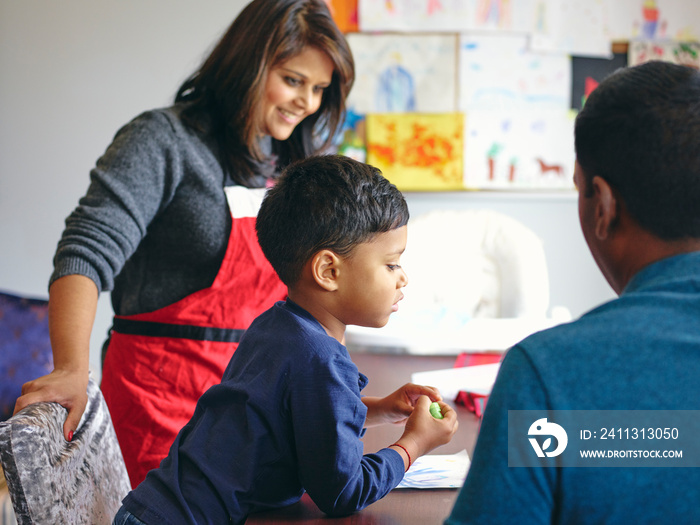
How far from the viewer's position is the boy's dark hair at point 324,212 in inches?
34.1

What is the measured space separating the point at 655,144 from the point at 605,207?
7cm

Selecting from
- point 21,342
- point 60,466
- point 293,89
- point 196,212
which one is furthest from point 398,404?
point 21,342

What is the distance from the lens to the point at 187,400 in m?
1.25

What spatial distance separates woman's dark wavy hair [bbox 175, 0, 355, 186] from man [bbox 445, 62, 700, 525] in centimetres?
87

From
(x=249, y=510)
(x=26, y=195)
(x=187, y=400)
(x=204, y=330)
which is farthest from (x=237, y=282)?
(x=26, y=195)

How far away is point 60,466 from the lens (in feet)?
2.61

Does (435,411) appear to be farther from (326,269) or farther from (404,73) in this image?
(404,73)

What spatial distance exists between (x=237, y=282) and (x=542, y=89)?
7.60ft

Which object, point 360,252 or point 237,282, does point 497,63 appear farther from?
point 360,252

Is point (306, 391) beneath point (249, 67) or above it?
beneath

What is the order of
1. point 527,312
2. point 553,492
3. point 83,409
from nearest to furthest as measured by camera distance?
point 553,492 < point 83,409 < point 527,312

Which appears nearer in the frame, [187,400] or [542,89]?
[187,400]

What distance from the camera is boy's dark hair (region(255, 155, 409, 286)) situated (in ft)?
2.84

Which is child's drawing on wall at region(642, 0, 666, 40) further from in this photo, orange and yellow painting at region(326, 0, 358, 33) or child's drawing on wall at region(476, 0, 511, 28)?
orange and yellow painting at region(326, 0, 358, 33)
